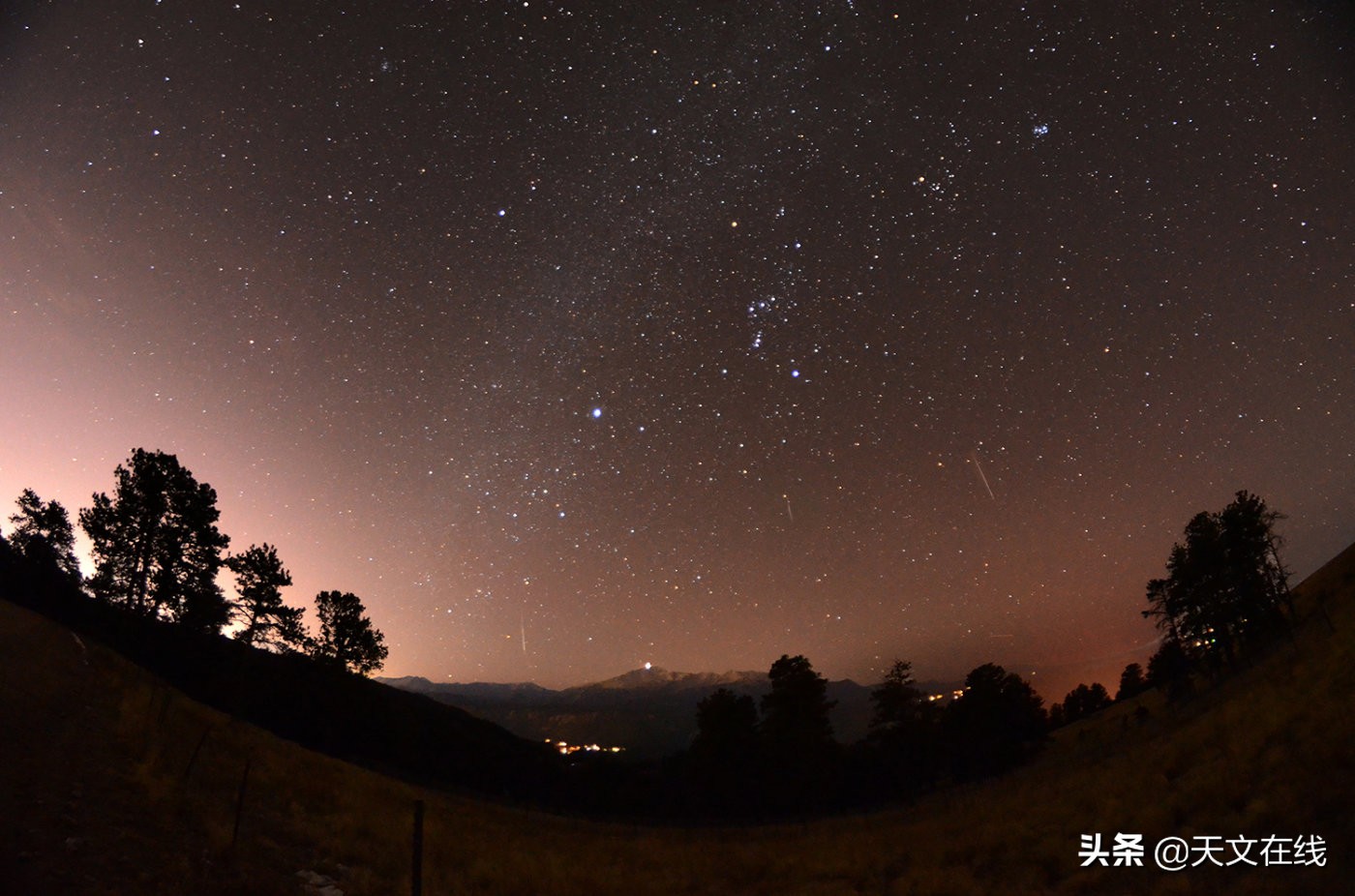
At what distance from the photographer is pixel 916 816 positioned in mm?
25891

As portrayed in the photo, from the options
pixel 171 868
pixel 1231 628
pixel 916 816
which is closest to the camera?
pixel 171 868

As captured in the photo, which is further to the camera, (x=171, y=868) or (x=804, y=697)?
(x=804, y=697)

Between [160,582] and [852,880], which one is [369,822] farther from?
[160,582]

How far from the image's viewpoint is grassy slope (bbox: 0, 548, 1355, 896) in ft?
32.5

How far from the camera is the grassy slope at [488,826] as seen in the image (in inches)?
390

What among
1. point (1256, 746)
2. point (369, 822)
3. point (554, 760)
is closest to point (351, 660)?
point (554, 760)

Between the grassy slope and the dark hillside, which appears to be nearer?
the grassy slope

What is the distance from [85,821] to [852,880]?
15.7m
